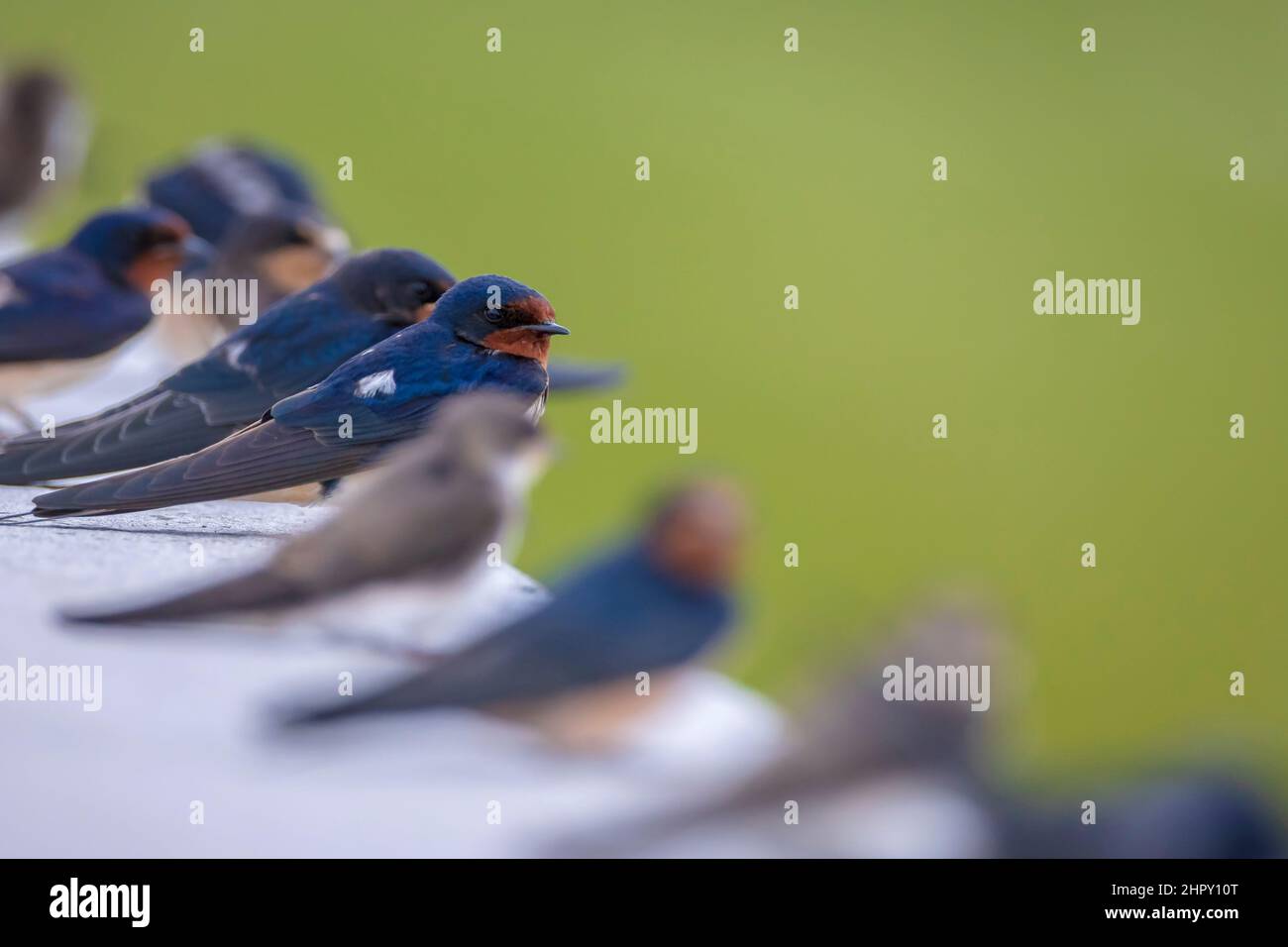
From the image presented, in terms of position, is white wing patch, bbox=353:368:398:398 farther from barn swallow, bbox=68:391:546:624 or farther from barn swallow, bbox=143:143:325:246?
barn swallow, bbox=143:143:325:246

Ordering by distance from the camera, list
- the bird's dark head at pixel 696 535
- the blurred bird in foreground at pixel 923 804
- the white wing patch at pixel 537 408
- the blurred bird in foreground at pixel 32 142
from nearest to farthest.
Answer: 1. the blurred bird in foreground at pixel 923 804
2. the bird's dark head at pixel 696 535
3. the white wing patch at pixel 537 408
4. the blurred bird in foreground at pixel 32 142

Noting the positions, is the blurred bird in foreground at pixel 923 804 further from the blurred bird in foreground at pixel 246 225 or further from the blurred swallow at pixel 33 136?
the blurred swallow at pixel 33 136

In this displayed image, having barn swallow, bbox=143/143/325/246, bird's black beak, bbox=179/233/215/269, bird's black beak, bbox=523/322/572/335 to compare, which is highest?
barn swallow, bbox=143/143/325/246

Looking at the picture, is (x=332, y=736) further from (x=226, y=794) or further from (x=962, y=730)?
(x=962, y=730)

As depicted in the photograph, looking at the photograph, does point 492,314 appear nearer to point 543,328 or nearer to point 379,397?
point 543,328

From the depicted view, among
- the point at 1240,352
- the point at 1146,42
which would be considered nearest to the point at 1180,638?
the point at 1240,352

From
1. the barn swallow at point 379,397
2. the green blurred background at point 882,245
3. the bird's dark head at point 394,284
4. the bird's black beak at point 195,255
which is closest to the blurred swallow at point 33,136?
the green blurred background at point 882,245

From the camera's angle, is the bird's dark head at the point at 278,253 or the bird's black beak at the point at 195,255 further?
the bird's dark head at the point at 278,253

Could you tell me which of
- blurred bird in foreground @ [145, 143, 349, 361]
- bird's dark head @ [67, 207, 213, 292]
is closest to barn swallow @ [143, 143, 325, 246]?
blurred bird in foreground @ [145, 143, 349, 361]
